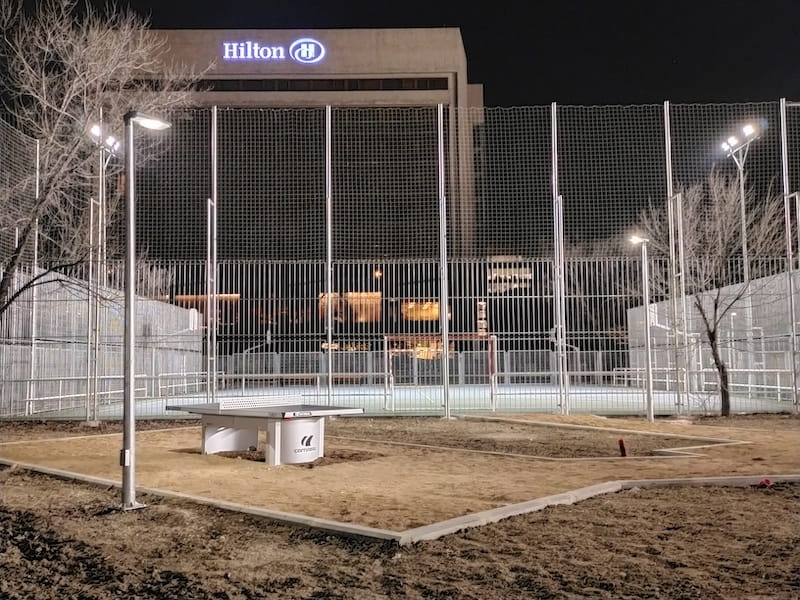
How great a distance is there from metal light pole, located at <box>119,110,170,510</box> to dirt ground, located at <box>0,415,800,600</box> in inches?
12.0

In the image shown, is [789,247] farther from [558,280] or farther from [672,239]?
[558,280]

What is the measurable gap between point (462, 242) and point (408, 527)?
16.2 m

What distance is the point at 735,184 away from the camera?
66.3ft

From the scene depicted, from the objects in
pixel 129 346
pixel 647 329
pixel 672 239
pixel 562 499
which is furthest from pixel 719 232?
pixel 129 346

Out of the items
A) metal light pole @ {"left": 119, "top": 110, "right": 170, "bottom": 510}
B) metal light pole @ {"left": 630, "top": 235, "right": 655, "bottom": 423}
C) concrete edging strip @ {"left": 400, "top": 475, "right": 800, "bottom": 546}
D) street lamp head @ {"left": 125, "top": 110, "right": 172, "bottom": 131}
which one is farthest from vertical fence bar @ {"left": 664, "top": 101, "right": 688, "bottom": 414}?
metal light pole @ {"left": 119, "top": 110, "right": 170, "bottom": 510}

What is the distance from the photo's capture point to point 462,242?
21797mm

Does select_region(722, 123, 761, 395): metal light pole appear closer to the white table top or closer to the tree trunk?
the tree trunk

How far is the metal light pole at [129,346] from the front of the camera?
23.4 ft

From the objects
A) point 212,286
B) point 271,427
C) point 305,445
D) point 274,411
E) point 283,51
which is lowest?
point 305,445

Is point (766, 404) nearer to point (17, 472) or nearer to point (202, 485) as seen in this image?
point (202, 485)

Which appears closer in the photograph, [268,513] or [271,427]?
[268,513]

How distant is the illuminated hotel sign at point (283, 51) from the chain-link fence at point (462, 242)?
3121 centimetres

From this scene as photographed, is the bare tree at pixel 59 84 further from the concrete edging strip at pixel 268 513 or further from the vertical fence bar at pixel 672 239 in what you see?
the vertical fence bar at pixel 672 239

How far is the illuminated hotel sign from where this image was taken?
53.2 m
